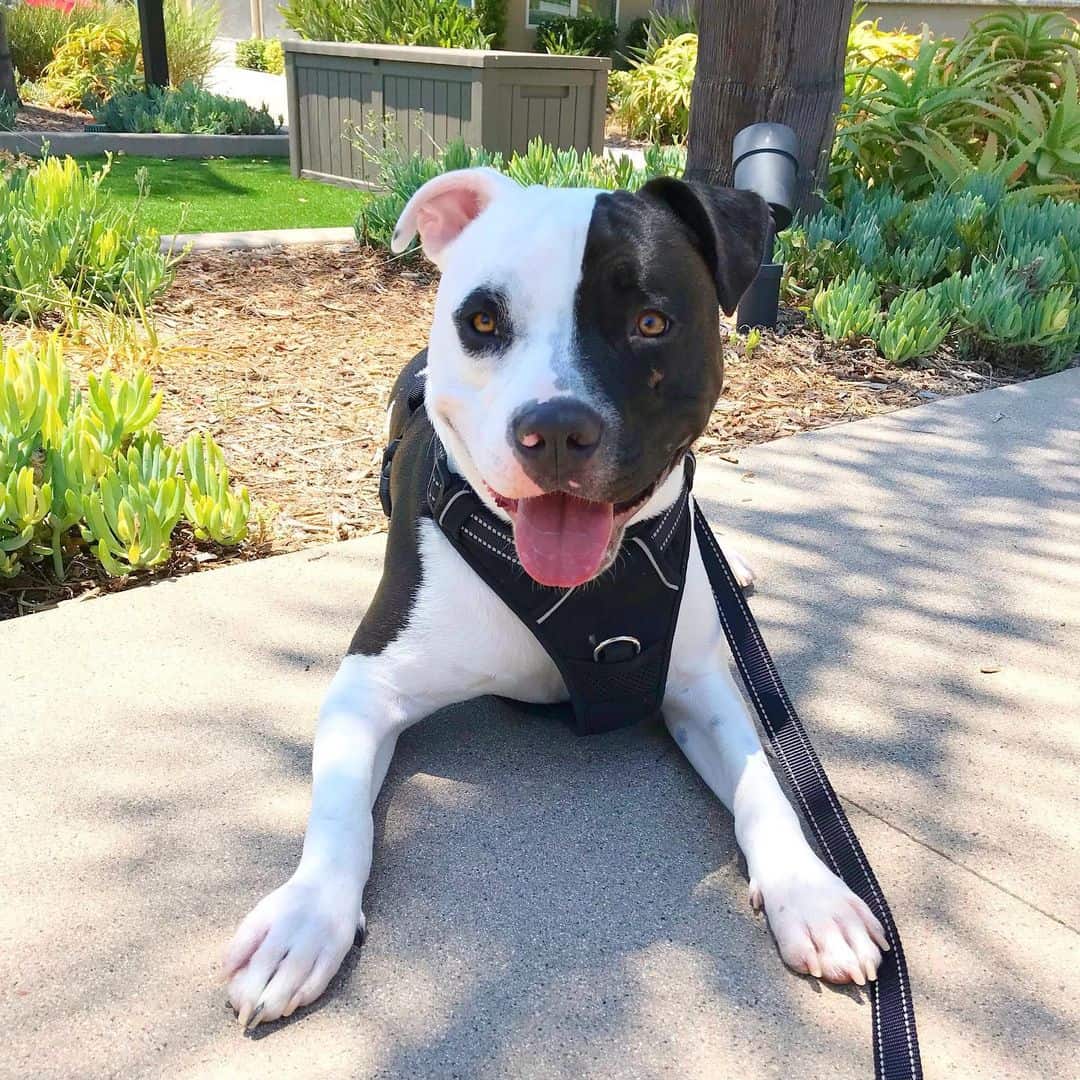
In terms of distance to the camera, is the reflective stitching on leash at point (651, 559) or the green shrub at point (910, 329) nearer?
the reflective stitching on leash at point (651, 559)

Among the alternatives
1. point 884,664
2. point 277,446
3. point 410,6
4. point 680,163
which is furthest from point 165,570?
point 410,6

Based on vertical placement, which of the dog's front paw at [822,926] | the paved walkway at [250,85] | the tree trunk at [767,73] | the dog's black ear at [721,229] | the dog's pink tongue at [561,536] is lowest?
the dog's front paw at [822,926]

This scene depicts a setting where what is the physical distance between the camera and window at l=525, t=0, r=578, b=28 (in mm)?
18812

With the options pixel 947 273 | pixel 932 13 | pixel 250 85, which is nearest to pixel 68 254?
pixel 947 273

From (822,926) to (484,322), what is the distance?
3.98 ft

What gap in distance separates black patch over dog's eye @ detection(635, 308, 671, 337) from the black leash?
68 centimetres

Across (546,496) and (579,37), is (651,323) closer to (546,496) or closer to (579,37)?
(546,496)

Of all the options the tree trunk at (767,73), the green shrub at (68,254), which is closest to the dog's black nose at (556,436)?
the green shrub at (68,254)

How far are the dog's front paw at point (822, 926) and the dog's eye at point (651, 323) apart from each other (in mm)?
994

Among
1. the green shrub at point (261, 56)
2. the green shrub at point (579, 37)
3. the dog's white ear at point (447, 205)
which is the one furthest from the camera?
the green shrub at point (261, 56)

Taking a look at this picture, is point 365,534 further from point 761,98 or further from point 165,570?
point 761,98

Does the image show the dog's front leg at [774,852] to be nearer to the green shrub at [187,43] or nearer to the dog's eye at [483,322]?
the dog's eye at [483,322]

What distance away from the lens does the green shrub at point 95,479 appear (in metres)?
2.79

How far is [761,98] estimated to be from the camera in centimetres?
558
